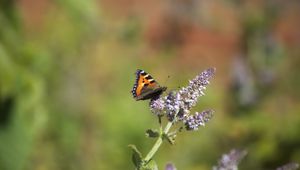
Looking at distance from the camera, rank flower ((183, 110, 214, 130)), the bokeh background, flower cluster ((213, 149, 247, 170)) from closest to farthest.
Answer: flower ((183, 110, 214, 130)) → flower cluster ((213, 149, 247, 170)) → the bokeh background

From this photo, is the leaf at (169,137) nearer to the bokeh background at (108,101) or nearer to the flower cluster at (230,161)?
the flower cluster at (230,161)

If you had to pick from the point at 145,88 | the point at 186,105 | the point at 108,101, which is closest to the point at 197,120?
the point at 186,105

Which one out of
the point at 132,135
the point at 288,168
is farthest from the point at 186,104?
the point at 132,135

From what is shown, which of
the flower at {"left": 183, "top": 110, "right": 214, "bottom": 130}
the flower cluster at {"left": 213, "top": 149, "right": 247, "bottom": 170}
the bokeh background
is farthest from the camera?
the bokeh background

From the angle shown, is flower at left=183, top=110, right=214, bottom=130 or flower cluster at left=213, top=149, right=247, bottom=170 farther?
flower cluster at left=213, top=149, right=247, bottom=170

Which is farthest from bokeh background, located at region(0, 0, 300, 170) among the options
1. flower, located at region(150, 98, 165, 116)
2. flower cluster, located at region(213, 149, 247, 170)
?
flower, located at region(150, 98, 165, 116)

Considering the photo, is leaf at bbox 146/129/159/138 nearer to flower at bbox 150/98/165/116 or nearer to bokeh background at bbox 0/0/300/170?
flower at bbox 150/98/165/116

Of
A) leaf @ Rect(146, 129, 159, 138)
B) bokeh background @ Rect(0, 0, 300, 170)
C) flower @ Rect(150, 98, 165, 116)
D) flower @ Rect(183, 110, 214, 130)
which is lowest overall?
flower @ Rect(183, 110, 214, 130)
